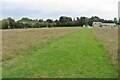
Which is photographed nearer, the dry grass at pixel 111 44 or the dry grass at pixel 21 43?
the dry grass at pixel 111 44

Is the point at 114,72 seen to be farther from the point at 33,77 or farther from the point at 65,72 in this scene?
the point at 33,77

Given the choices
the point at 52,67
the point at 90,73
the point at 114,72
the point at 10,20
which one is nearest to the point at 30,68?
the point at 52,67

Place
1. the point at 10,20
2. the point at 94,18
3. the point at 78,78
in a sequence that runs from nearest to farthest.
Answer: the point at 78,78 < the point at 10,20 < the point at 94,18

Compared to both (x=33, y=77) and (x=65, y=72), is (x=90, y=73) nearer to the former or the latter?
(x=65, y=72)

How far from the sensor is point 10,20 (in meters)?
106

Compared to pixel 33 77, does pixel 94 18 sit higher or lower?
higher

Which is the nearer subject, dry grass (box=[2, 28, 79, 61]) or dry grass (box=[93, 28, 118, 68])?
dry grass (box=[93, 28, 118, 68])

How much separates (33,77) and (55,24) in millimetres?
131510

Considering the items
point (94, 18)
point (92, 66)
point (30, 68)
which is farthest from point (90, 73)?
point (94, 18)

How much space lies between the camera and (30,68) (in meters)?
10.6

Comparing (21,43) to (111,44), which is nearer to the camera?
(111,44)

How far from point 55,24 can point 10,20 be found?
125 ft

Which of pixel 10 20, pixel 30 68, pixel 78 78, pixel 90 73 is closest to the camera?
pixel 78 78

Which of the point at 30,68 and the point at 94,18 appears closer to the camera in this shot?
the point at 30,68
